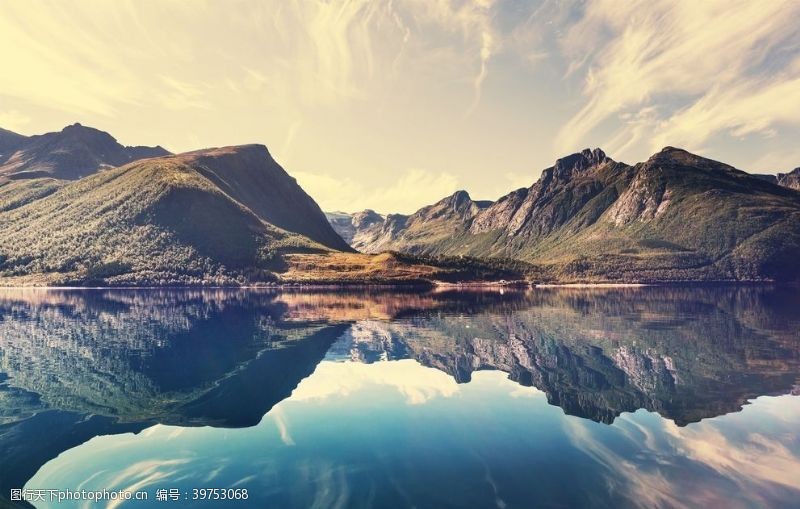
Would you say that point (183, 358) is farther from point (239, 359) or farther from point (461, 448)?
point (461, 448)

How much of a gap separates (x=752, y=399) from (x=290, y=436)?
4804 centimetres

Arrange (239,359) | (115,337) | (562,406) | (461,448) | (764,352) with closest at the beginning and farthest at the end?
1. (461,448)
2. (562,406)
3. (239,359)
4. (764,352)
5. (115,337)

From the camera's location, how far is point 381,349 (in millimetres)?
82125

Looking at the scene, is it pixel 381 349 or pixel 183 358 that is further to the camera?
pixel 381 349

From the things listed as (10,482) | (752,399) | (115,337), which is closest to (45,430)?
(10,482)

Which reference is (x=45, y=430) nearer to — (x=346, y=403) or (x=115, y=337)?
(x=346, y=403)

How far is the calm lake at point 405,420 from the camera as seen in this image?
29188 mm

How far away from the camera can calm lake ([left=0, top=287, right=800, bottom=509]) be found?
29188mm

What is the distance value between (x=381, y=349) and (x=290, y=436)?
44.4 meters

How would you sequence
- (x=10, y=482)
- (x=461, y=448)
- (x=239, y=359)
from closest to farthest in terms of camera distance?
(x=10, y=482) → (x=461, y=448) → (x=239, y=359)

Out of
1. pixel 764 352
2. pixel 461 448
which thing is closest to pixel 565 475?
pixel 461 448

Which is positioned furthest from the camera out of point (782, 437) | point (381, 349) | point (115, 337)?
point (115, 337)

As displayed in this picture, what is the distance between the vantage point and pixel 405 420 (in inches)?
1700

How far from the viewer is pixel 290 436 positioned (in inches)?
1500
